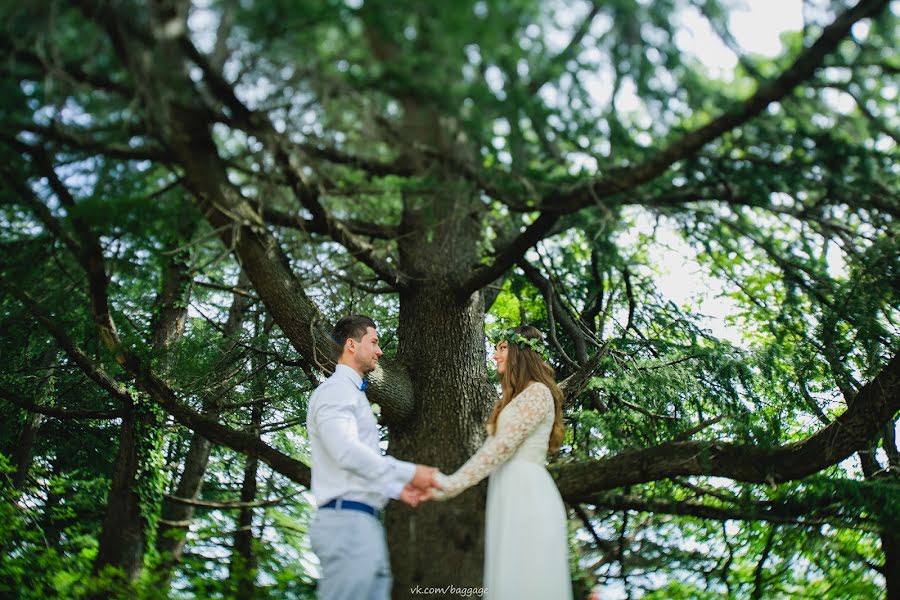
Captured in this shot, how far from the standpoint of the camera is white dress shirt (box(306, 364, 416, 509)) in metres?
3.70

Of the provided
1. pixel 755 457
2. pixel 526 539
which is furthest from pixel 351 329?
pixel 755 457

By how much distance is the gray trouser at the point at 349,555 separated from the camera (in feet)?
11.3

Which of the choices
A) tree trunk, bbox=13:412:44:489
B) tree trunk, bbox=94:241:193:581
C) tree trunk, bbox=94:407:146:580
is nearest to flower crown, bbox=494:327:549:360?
tree trunk, bbox=94:241:193:581

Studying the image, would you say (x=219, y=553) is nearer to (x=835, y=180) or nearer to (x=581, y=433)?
(x=581, y=433)

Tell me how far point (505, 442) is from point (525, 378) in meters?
0.62

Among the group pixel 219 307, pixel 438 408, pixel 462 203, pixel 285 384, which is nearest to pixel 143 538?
pixel 285 384

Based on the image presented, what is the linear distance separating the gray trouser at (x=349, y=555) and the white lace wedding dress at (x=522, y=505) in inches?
25.4

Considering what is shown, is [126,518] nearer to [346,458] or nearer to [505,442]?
[346,458]

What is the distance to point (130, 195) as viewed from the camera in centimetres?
393

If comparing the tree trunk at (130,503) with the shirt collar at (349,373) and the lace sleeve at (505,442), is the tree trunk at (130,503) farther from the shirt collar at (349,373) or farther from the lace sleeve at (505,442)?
the lace sleeve at (505,442)

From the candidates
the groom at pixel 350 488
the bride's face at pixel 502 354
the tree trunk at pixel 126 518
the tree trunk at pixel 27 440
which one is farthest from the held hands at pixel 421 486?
the tree trunk at pixel 27 440

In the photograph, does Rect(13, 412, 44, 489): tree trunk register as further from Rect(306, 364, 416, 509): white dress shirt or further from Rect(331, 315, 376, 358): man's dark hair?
Rect(306, 364, 416, 509): white dress shirt

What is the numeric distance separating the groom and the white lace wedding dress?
432 millimetres

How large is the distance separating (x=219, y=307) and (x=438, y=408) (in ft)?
21.1
